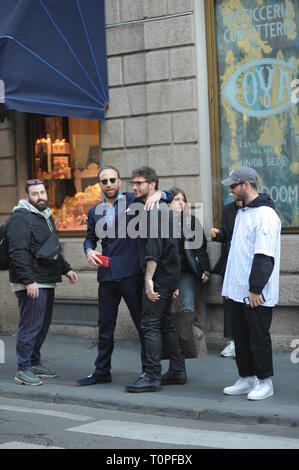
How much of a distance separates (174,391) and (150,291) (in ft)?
3.27

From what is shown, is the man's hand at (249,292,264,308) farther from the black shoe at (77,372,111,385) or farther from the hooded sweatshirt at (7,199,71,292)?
the hooded sweatshirt at (7,199,71,292)

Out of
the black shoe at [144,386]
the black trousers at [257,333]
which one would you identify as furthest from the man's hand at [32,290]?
the black trousers at [257,333]

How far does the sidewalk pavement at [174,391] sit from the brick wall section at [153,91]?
2.29 meters

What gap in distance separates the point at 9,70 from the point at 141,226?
3.37 metres

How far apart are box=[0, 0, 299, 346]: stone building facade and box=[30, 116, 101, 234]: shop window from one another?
1.59ft

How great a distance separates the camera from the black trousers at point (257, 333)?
25.5 ft

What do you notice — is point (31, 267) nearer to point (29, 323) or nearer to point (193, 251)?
point (29, 323)

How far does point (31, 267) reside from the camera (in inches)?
352

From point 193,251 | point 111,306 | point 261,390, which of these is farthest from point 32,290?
point 261,390

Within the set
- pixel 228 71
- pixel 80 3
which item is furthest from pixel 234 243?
pixel 80 3

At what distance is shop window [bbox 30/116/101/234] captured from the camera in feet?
40.2

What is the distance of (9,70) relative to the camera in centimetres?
1056

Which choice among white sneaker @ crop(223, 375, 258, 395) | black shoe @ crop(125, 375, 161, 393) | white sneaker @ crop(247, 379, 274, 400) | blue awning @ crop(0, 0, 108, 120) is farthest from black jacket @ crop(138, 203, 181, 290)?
blue awning @ crop(0, 0, 108, 120)
